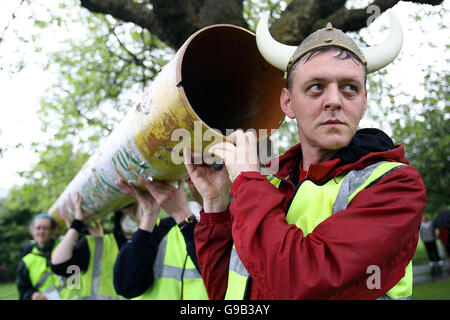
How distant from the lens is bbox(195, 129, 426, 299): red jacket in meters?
1.05

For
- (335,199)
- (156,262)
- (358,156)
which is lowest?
(156,262)

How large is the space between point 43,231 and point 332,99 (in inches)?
169

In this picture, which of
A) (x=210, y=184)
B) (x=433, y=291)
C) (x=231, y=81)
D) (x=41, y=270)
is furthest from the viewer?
(x=433, y=291)

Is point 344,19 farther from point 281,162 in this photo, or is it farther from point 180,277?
point 180,277

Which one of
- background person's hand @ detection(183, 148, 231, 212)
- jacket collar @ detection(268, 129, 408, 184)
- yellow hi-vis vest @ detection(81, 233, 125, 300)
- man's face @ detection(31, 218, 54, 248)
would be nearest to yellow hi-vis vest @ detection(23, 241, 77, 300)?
man's face @ detection(31, 218, 54, 248)

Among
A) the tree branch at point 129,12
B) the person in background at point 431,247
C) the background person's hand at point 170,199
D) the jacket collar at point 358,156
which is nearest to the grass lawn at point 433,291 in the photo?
the person in background at point 431,247

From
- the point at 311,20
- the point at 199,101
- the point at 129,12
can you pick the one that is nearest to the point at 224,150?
the point at 199,101

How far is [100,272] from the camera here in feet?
12.3

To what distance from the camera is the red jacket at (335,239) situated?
3.46ft

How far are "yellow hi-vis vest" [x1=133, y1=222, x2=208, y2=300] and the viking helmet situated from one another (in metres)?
1.68

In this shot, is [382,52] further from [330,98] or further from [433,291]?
[433,291]

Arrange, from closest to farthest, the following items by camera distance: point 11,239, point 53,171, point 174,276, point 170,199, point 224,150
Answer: point 224,150
point 170,199
point 174,276
point 53,171
point 11,239

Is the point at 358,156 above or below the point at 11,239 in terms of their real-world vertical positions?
below

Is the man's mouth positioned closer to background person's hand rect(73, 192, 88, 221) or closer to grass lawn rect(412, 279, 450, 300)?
background person's hand rect(73, 192, 88, 221)
